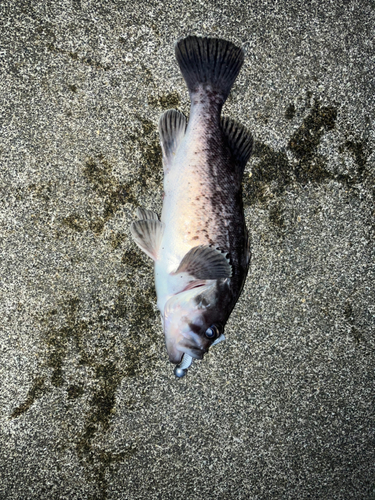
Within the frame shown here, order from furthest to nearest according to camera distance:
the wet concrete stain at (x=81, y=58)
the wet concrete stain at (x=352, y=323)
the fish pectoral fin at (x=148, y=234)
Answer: the wet concrete stain at (x=352, y=323)
the wet concrete stain at (x=81, y=58)
the fish pectoral fin at (x=148, y=234)

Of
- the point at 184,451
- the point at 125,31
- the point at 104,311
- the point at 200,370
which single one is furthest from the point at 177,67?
the point at 184,451

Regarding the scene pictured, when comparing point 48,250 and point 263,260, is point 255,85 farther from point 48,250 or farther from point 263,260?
point 48,250

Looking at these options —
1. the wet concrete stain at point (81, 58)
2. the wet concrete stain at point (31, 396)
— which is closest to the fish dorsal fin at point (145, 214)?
the wet concrete stain at point (81, 58)

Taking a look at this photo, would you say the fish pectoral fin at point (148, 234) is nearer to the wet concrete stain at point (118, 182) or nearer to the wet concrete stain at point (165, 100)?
the wet concrete stain at point (118, 182)

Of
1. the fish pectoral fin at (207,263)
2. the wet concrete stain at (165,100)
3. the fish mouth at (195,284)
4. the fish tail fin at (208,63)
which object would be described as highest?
the fish tail fin at (208,63)

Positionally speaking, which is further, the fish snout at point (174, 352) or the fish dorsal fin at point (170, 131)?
the fish dorsal fin at point (170, 131)

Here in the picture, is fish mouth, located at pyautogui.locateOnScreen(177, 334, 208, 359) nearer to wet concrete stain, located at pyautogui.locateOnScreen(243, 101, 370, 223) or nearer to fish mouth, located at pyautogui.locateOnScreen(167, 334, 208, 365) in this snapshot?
fish mouth, located at pyautogui.locateOnScreen(167, 334, 208, 365)

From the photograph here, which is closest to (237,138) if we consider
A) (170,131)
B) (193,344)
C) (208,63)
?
(170,131)
